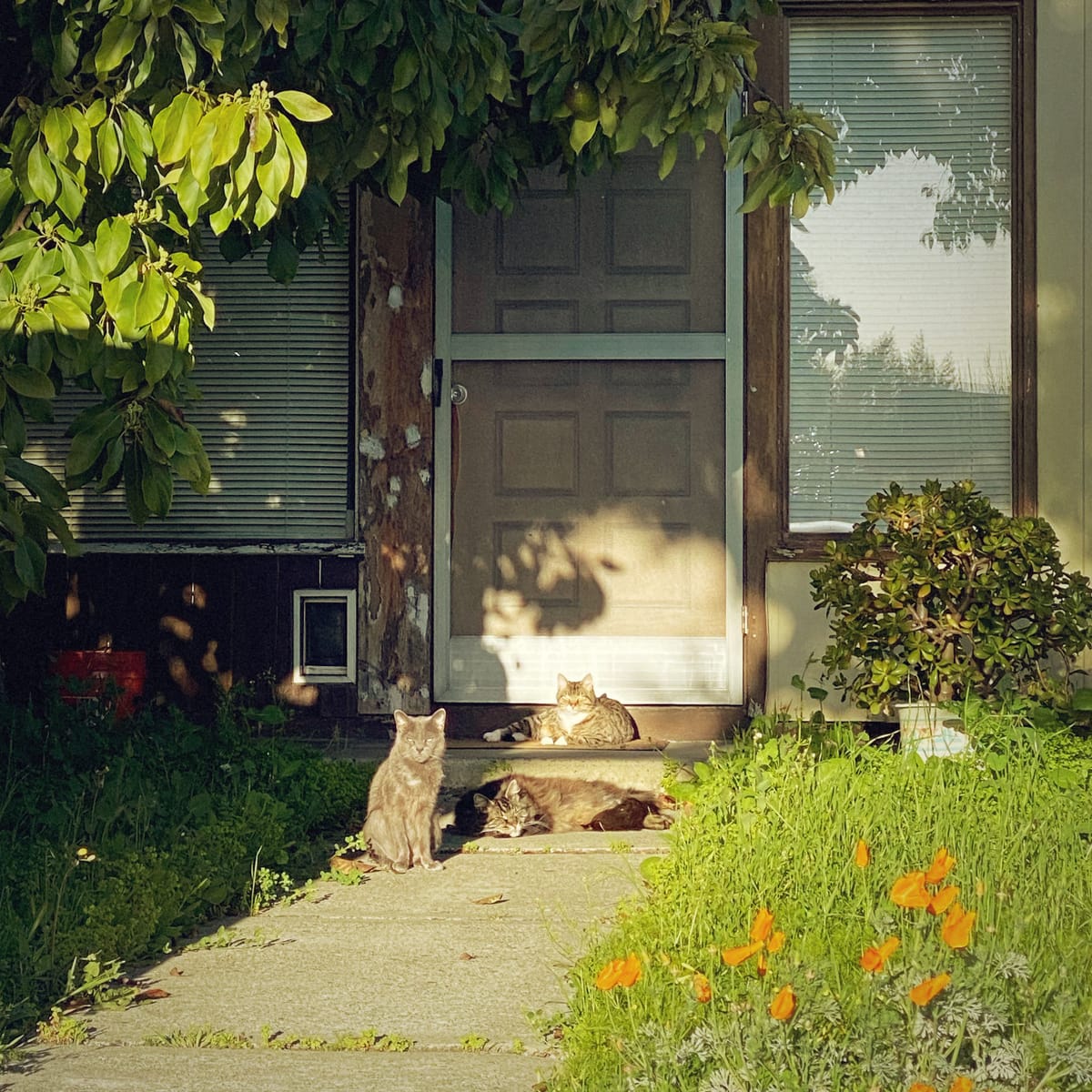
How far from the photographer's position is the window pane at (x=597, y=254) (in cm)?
796

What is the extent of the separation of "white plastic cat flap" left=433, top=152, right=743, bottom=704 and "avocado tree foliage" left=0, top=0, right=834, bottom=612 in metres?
2.23

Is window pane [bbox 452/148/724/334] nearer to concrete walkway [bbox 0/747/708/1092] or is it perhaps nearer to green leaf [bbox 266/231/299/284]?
green leaf [bbox 266/231/299/284]

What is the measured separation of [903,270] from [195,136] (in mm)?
4655

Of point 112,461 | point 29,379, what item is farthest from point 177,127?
point 112,461

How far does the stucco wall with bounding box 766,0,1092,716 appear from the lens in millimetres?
7672

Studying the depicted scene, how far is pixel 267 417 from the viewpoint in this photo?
8.12 metres

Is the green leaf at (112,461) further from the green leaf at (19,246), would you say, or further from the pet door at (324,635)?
the pet door at (324,635)

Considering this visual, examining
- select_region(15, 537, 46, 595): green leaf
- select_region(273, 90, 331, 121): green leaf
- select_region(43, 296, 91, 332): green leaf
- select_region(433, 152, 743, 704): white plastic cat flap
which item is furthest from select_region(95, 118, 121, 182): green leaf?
select_region(433, 152, 743, 704): white plastic cat flap

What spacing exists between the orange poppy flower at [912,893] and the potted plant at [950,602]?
363cm

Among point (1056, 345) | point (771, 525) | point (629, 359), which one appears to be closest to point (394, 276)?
point (629, 359)

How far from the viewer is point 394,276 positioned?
25.8ft

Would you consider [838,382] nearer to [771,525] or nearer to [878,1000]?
[771,525]

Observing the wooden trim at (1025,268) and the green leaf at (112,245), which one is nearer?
the green leaf at (112,245)

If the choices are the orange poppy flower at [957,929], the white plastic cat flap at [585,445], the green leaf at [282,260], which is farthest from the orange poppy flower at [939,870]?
the white plastic cat flap at [585,445]
